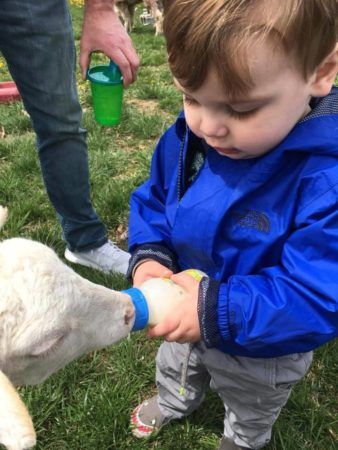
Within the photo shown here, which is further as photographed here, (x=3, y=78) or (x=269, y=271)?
(x=3, y=78)

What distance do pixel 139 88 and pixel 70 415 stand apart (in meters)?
4.73

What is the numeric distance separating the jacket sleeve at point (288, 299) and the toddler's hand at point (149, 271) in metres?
0.30

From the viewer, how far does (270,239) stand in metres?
1.78

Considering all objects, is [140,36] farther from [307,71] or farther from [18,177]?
[307,71]

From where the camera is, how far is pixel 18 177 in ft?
14.5

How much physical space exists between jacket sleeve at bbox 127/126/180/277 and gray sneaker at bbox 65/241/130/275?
1353 mm

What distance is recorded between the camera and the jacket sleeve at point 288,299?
1.62 metres

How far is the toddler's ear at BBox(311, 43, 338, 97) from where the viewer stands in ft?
5.27

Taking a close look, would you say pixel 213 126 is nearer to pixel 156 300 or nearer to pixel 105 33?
pixel 156 300

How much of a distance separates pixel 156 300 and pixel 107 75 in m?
2.10

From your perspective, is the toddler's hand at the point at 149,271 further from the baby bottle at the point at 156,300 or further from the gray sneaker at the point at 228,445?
the gray sneaker at the point at 228,445

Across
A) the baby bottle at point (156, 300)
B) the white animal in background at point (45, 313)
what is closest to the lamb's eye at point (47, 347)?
the white animal in background at point (45, 313)

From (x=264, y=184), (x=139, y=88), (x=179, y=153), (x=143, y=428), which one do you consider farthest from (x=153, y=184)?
(x=139, y=88)

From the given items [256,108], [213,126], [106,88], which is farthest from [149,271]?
[106,88]
